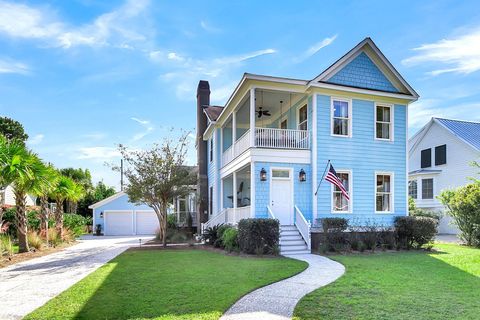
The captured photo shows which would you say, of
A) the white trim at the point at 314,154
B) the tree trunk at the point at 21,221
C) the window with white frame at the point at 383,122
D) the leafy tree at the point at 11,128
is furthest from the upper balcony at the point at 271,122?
the leafy tree at the point at 11,128

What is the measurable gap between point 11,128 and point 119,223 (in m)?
18.9

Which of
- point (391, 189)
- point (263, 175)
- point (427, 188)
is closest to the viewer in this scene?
point (263, 175)

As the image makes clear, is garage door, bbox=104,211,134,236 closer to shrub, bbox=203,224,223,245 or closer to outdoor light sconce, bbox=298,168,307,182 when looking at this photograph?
shrub, bbox=203,224,223,245

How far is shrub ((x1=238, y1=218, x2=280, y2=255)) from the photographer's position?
12805 millimetres

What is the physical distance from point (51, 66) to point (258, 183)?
411 inches

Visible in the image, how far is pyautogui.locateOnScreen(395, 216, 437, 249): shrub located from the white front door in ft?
15.0

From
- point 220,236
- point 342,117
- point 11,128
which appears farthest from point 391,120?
point 11,128

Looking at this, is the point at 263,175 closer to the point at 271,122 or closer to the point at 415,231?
the point at 415,231

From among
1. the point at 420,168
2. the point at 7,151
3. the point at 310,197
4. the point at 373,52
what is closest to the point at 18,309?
the point at 7,151

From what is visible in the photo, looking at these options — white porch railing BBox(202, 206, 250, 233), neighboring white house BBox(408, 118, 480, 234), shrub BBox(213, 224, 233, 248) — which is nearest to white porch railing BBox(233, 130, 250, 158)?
white porch railing BBox(202, 206, 250, 233)

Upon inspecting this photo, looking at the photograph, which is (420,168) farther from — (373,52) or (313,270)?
(313,270)

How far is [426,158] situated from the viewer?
28766 millimetres

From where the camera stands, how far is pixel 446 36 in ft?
50.0

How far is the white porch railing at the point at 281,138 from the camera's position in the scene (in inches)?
610
